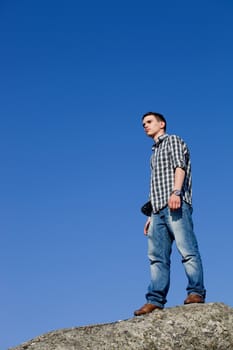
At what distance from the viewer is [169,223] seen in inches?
382

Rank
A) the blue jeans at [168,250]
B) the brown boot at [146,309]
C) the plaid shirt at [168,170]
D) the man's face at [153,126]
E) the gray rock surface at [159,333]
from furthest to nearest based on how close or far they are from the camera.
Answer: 1. the man's face at [153,126]
2. the plaid shirt at [168,170]
3. the brown boot at [146,309]
4. the blue jeans at [168,250]
5. the gray rock surface at [159,333]

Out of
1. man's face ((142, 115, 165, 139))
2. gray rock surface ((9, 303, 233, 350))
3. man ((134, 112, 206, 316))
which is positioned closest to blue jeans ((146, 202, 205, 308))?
man ((134, 112, 206, 316))

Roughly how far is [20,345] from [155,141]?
3.55 m

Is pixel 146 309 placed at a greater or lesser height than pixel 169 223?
lesser

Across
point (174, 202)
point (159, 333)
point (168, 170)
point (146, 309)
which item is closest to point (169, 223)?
point (174, 202)

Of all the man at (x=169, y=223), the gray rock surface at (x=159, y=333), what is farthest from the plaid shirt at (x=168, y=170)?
the gray rock surface at (x=159, y=333)

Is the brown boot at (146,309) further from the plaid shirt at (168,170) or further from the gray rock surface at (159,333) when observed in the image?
the plaid shirt at (168,170)

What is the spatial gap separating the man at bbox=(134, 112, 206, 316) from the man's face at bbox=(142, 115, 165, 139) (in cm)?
15

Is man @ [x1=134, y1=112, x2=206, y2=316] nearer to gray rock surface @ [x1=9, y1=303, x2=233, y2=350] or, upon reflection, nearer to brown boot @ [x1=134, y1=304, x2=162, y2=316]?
brown boot @ [x1=134, y1=304, x2=162, y2=316]

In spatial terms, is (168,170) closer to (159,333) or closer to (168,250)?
(168,250)

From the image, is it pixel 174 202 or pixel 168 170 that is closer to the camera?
pixel 174 202

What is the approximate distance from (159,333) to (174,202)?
1783 mm

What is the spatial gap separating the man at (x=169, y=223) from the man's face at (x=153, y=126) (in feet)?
0.49

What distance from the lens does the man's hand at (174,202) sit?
9.52 m
